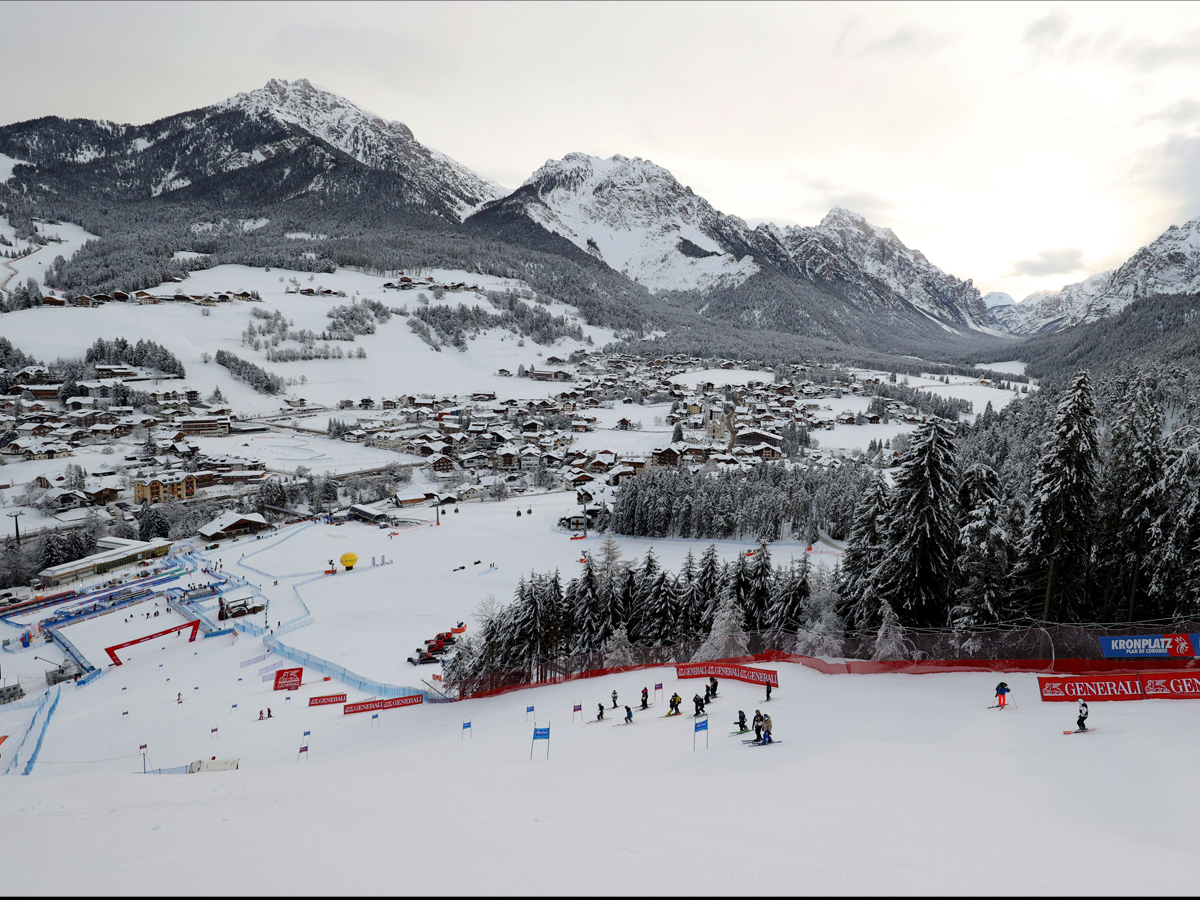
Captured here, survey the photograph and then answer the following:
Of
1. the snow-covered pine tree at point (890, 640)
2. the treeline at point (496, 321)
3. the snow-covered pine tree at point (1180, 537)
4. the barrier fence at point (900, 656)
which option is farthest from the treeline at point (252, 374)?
the snow-covered pine tree at point (1180, 537)

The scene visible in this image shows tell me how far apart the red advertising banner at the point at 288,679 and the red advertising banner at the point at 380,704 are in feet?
15.1

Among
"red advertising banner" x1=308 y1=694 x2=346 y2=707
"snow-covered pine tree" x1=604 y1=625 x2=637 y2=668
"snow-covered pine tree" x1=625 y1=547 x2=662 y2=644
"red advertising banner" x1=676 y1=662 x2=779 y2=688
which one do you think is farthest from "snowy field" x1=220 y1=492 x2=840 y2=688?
"red advertising banner" x1=676 y1=662 x2=779 y2=688

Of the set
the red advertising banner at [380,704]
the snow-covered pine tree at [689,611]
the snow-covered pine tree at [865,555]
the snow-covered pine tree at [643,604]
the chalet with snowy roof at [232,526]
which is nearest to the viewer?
the snow-covered pine tree at [865,555]

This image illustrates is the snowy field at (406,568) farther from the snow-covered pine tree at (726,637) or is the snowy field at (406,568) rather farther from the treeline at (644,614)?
the snow-covered pine tree at (726,637)

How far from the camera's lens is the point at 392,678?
2825 cm

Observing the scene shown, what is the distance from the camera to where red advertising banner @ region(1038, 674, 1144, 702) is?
15031 millimetres

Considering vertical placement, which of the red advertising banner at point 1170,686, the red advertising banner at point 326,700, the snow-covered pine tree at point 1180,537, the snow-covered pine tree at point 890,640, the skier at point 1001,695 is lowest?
the red advertising banner at point 326,700

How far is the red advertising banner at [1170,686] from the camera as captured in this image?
1455 centimetres

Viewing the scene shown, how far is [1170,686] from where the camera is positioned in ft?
48.5

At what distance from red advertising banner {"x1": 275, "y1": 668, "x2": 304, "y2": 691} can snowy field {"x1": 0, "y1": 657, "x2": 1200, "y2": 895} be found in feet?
25.4

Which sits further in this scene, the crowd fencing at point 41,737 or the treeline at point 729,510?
the treeline at point 729,510

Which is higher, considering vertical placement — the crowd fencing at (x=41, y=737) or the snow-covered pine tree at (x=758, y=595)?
the snow-covered pine tree at (x=758, y=595)

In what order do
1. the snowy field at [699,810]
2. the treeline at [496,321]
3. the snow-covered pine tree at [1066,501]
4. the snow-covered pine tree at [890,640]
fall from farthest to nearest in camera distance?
the treeline at [496,321], the snow-covered pine tree at [890,640], the snow-covered pine tree at [1066,501], the snowy field at [699,810]

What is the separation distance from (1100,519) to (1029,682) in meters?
8.08
